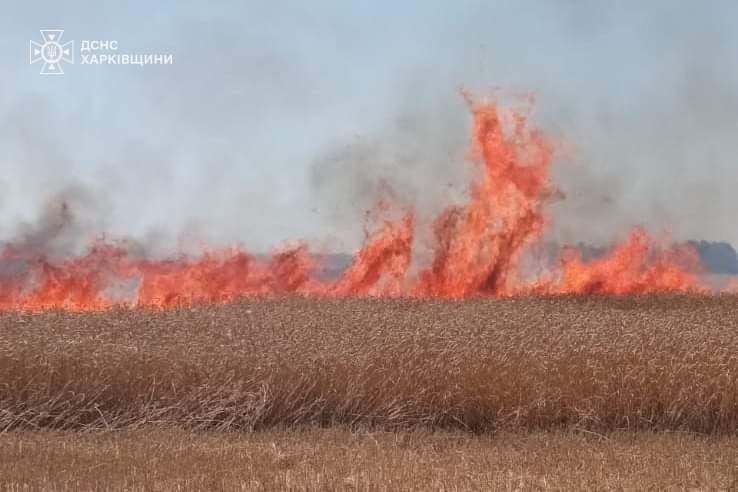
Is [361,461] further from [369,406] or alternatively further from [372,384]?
[372,384]

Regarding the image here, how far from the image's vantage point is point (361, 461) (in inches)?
326

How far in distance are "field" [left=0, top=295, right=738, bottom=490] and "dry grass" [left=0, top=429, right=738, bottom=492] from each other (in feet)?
0.10

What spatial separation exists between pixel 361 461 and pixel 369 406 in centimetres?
265

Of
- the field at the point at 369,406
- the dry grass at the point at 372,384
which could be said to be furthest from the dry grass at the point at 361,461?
the dry grass at the point at 372,384

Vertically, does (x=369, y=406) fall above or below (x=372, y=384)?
below

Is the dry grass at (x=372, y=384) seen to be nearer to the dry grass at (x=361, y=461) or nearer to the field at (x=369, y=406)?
the field at (x=369, y=406)

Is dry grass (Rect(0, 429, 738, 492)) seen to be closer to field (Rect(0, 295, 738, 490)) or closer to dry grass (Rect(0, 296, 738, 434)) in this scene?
field (Rect(0, 295, 738, 490))

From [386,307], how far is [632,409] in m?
8.31

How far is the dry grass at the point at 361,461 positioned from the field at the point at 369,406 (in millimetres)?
32

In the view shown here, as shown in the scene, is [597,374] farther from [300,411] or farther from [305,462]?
[305,462]

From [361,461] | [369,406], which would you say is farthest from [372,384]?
[361,461]

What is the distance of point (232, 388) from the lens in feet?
36.5

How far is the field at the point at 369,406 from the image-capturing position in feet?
26.5

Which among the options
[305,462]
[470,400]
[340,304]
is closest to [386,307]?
[340,304]
